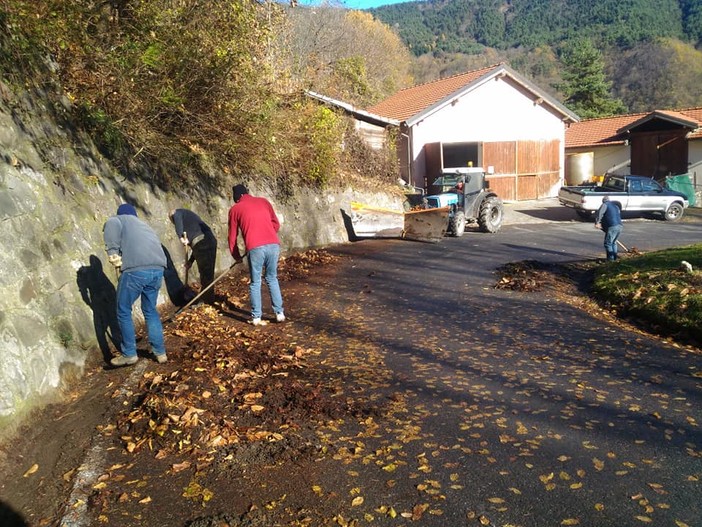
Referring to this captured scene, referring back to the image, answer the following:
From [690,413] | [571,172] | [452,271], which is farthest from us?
[571,172]

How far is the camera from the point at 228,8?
10008 millimetres

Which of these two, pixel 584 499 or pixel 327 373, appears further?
pixel 327 373

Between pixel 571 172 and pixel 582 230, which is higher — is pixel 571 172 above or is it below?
above

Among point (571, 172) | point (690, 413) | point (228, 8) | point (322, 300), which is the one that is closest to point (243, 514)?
point (690, 413)

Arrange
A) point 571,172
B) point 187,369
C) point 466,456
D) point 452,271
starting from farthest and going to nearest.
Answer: point 571,172 → point 452,271 → point 187,369 → point 466,456

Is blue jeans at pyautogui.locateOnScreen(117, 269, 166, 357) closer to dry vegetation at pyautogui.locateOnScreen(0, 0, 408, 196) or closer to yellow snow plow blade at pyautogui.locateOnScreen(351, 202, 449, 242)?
dry vegetation at pyautogui.locateOnScreen(0, 0, 408, 196)

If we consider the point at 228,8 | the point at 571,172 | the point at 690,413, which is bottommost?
the point at 690,413

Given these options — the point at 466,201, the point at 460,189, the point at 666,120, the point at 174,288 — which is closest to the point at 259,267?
the point at 174,288

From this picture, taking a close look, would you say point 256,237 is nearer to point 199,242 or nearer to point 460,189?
point 199,242

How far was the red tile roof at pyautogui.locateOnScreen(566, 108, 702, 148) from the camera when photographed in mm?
30016

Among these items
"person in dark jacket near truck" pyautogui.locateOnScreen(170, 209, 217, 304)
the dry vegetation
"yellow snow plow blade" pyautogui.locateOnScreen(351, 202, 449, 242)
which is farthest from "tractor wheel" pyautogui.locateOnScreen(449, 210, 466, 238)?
"person in dark jacket near truck" pyautogui.locateOnScreen(170, 209, 217, 304)

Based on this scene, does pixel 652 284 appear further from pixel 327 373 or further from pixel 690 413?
pixel 327 373

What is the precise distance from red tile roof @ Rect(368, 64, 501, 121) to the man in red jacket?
683 inches

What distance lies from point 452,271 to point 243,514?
29.8 ft
